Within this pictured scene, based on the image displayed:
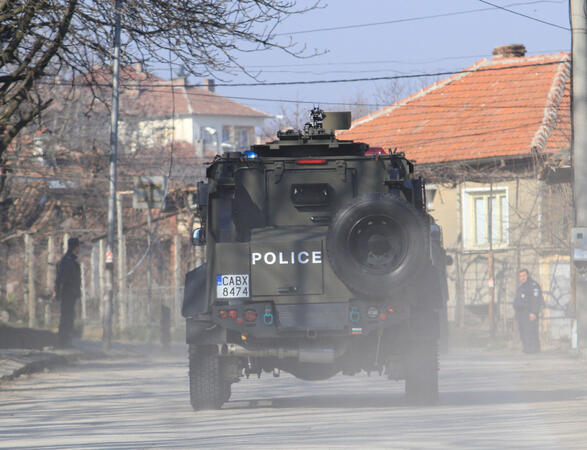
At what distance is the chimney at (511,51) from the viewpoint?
131 ft

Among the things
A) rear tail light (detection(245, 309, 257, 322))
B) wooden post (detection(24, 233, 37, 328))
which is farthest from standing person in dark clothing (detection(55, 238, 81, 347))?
rear tail light (detection(245, 309, 257, 322))

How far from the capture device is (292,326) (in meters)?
11.9

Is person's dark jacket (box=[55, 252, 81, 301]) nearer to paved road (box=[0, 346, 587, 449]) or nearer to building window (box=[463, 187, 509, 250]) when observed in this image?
paved road (box=[0, 346, 587, 449])

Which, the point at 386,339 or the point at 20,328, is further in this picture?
the point at 20,328

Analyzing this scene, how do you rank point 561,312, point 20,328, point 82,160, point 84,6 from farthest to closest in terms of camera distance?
1. point 82,160
2. point 561,312
3. point 20,328
4. point 84,6

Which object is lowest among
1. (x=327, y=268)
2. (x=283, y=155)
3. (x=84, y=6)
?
(x=327, y=268)

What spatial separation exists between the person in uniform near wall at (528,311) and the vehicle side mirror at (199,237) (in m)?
13.4

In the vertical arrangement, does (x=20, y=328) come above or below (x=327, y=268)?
below

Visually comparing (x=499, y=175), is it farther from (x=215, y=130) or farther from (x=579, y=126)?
(x=215, y=130)

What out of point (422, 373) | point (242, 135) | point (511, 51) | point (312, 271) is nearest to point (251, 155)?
point (312, 271)

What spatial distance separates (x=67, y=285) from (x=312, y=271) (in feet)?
39.6

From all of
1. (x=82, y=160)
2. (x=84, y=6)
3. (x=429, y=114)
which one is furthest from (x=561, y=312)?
(x=82, y=160)

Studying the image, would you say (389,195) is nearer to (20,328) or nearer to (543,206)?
(20,328)

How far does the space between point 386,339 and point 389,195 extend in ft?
4.88
